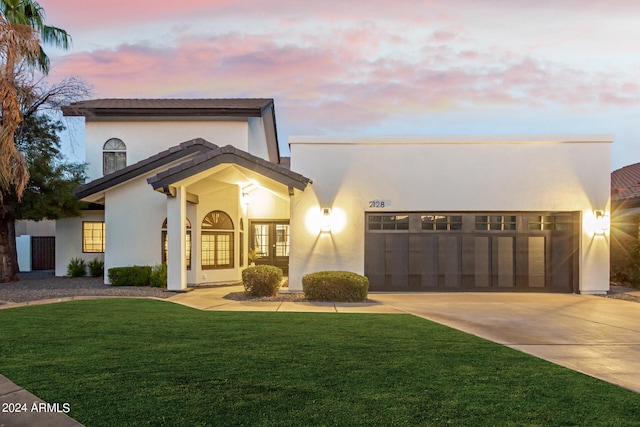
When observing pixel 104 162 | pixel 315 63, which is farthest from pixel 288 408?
pixel 104 162

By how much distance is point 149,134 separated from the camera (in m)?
19.4

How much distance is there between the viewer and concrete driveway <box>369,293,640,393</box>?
6645 mm

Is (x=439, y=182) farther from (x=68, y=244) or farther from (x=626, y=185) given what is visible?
(x=68, y=244)

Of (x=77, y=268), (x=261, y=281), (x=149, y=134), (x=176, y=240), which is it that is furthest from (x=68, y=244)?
(x=261, y=281)

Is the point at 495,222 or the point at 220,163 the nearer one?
the point at 220,163

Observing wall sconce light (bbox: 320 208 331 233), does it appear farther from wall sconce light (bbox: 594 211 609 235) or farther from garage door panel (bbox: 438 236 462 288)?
wall sconce light (bbox: 594 211 609 235)

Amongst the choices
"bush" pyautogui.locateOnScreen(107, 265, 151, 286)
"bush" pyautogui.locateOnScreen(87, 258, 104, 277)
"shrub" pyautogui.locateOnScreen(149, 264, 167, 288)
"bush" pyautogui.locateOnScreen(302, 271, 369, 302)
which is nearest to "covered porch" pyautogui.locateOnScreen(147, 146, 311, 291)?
"shrub" pyautogui.locateOnScreen(149, 264, 167, 288)

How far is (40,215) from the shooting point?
16.2 meters

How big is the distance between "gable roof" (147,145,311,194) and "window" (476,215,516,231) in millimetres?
6273

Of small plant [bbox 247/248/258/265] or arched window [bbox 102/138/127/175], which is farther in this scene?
arched window [bbox 102/138/127/175]

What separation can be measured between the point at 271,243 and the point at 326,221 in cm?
546

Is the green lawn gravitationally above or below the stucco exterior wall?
below

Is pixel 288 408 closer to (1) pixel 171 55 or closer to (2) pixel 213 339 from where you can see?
(2) pixel 213 339

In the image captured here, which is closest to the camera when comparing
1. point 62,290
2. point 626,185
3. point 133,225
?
point 62,290
